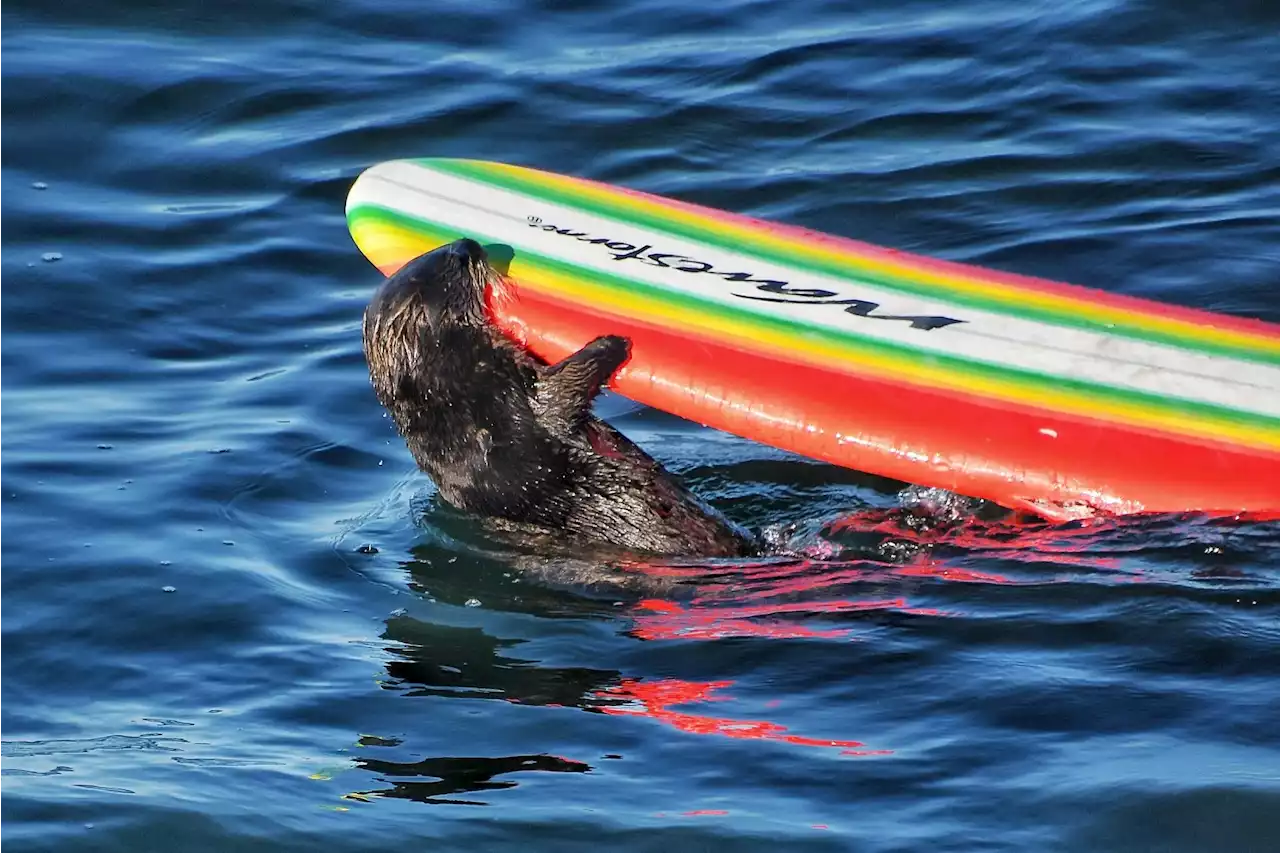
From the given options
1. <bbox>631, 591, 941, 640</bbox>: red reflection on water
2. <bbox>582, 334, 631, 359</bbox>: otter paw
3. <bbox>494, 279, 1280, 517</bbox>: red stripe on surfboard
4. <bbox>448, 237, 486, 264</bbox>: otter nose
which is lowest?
<bbox>631, 591, 941, 640</bbox>: red reflection on water

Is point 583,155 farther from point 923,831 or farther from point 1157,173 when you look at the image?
point 923,831

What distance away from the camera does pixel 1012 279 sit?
6738mm

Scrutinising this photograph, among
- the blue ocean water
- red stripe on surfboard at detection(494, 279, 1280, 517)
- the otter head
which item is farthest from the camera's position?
the otter head

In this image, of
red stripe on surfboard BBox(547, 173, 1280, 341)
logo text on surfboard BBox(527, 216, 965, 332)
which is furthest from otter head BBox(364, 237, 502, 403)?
red stripe on surfboard BBox(547, 173, 1280, 341)

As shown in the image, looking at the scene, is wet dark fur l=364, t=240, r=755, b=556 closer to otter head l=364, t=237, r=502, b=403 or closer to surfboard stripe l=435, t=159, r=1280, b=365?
otter head l=364, t=237, r=502, b=403

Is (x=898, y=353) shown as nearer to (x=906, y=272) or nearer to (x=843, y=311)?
(x=843, y=311)

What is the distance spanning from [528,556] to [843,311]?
1.42 m

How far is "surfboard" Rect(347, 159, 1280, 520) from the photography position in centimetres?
606

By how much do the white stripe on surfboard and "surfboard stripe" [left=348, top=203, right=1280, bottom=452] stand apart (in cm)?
3

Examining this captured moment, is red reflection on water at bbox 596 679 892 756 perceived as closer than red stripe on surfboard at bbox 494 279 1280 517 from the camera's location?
Yes

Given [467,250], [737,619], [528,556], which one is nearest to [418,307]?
[467,250]

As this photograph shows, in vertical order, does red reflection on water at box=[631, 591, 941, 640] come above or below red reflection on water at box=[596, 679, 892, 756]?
above

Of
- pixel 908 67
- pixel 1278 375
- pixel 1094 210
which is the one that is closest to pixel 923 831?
pixel 1278 375

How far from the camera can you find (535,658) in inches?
228
